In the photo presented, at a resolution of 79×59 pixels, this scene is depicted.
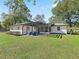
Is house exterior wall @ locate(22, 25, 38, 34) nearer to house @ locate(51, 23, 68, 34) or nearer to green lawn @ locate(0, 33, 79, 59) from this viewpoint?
house @ locate(51, 23, 68, 34)

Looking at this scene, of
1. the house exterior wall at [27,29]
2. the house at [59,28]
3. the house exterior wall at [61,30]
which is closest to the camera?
the house exterior wall at [27,29]

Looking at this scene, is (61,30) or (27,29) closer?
(27,29)

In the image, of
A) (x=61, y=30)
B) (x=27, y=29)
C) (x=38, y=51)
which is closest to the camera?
(x=38, y=51)

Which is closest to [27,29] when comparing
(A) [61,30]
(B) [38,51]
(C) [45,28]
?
(C) [45,28]

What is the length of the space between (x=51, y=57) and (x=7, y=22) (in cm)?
5564

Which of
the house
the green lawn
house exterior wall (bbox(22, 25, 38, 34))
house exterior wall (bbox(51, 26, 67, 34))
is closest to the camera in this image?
the green lawn

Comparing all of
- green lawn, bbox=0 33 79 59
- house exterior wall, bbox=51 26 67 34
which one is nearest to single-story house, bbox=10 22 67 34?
house exterior wall, bbox=51 26 67 34

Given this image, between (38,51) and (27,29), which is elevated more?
(27,29)

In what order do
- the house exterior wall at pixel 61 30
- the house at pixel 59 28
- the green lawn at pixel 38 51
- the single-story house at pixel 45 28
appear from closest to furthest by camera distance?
the green lawn at pixel 38 51
the single-story house at pixel 45 28
the house exterior wall at pixel 61 30
the house at pixel 59 28

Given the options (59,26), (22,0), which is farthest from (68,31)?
(22,0)

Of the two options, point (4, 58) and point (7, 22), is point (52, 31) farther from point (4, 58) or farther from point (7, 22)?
point (4, 58)

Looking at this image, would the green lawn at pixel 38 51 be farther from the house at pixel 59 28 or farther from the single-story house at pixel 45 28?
the house at pixel 59 28

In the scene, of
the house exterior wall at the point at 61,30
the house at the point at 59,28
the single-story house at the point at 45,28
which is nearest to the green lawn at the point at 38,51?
the single-story house at the point at 45,28

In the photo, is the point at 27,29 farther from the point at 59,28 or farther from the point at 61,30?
the point at 61,30
